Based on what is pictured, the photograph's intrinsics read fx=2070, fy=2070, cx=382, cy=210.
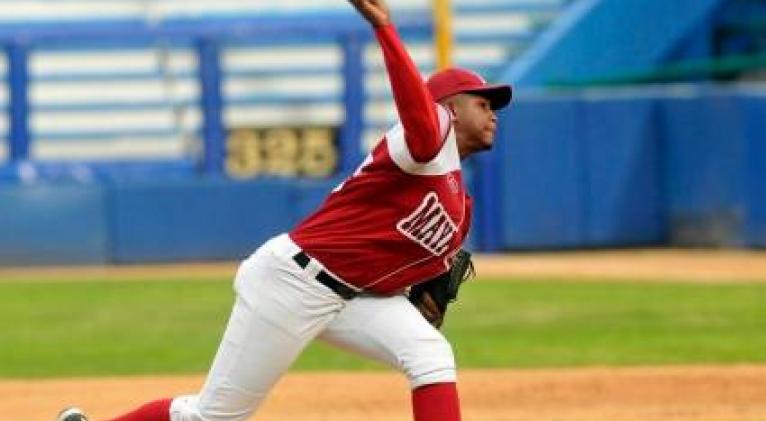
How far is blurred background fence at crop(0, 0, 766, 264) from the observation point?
18.7m

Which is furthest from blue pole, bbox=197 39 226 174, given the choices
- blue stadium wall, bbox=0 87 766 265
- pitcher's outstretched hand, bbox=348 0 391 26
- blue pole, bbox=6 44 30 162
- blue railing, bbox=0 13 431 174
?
pitcher's outstretched hand, bbox=348 0 391 26

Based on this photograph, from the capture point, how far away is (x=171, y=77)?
22.4 m

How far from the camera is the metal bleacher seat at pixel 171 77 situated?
22188 mm

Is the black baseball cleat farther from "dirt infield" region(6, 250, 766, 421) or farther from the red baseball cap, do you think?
"dirt infield" region(6, 250, 766, 421)

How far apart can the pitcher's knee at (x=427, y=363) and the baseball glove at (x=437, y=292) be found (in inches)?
12.1

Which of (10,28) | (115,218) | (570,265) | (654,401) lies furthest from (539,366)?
(10,28)

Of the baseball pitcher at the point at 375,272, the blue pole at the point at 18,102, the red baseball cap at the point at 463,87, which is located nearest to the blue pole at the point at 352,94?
the blue pole at the point at 18,102

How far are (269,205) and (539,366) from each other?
7.61 meters

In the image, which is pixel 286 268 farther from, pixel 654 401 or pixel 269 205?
A: pixel 269 205

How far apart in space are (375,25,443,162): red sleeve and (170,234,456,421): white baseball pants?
0.63m

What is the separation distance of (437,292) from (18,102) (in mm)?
13101

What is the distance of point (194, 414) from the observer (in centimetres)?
640

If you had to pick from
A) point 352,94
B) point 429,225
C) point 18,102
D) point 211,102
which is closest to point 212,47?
point 211,102

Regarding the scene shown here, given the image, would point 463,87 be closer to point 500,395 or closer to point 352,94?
point 500,395
